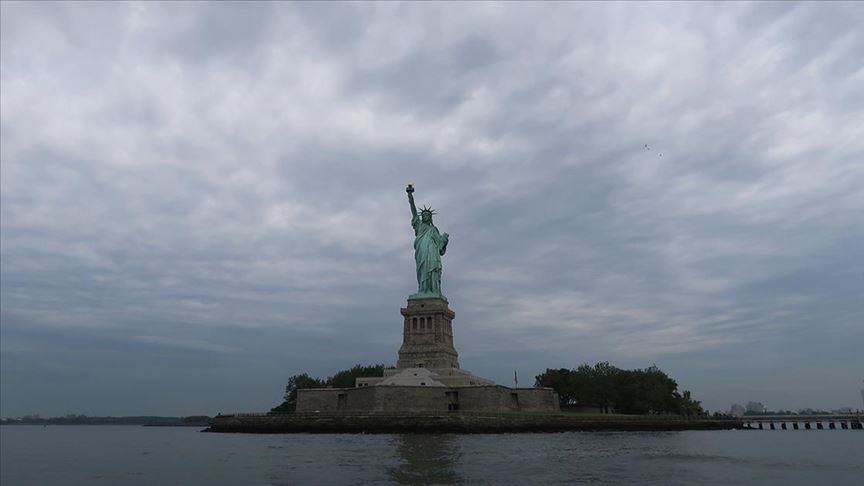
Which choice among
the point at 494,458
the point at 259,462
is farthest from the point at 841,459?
the point at 259,462

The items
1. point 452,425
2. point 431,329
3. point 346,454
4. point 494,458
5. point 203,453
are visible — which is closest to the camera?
point 494,458

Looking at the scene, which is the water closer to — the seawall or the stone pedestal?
the seawall

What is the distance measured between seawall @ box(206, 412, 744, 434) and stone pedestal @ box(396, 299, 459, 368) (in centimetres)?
1087

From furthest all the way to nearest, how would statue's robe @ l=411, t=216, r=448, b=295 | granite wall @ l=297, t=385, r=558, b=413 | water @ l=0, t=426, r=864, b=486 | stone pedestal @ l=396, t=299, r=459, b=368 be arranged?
statue's robe @ l=411, t=216, r=448, b=295
stone pedestal @ l=396, t=299, r=459, b=368
granite wall @ l=297, t=385, r=558, b=413
water @ l=0, t=426, r=864, b=486

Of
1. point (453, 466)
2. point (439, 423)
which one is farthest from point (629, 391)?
point (453, 466)

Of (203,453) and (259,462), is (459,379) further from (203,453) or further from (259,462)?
(259,462)

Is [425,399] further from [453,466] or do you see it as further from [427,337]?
[453,466]

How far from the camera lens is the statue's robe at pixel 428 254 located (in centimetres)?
6569

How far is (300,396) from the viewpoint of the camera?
2350 inches

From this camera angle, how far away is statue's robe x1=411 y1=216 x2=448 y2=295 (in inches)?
2586

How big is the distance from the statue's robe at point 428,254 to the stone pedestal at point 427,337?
6.97ft

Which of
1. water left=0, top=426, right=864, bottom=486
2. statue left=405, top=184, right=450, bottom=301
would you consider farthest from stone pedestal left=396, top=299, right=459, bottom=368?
water left=0, top=426, right=864, bottom=486

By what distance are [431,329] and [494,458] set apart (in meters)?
35.1

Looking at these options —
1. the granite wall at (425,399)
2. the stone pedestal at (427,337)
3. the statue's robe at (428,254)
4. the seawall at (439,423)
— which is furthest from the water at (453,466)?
the statue's robe at (428,254)
